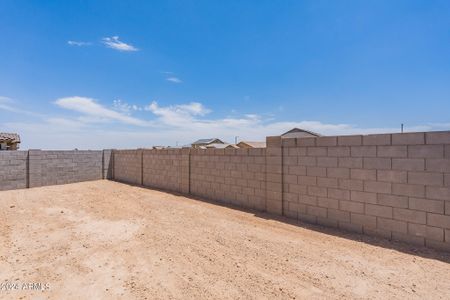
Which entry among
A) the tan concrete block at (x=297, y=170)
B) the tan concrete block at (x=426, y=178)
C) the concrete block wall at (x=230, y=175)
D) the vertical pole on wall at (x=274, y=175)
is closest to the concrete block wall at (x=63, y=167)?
the concrete block wall at (x=230, y=175)

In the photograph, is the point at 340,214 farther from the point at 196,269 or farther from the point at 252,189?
the point at 196,269

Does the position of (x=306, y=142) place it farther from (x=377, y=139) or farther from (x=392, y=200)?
(x=392, y=200)

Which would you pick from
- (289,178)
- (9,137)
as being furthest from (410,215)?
(9,137)

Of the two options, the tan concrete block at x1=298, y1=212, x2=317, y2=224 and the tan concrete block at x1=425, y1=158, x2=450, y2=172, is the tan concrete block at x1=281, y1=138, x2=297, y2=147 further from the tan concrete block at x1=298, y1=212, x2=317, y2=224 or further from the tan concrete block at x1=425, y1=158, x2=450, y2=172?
the tan concrete block at x1=425, y1=158, x2=450, y2=172

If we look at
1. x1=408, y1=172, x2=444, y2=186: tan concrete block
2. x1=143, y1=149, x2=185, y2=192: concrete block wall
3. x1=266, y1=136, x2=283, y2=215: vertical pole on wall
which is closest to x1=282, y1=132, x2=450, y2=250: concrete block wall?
x1=408, y1=172, x2=444, y2=186: tan concrete block

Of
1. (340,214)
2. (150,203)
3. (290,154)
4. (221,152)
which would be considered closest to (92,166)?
(150,203)

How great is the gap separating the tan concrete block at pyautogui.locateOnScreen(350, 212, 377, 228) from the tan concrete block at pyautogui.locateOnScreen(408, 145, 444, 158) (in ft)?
4.31

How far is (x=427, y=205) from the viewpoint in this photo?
400 centimetres

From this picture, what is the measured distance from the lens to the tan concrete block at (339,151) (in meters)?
4.98

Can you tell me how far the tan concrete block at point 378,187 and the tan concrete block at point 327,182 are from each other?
568 mm

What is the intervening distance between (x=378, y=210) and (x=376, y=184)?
1.52 feet

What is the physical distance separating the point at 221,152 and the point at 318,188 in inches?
133

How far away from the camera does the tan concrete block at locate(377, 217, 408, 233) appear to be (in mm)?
4242

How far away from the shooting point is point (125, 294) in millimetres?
2881
